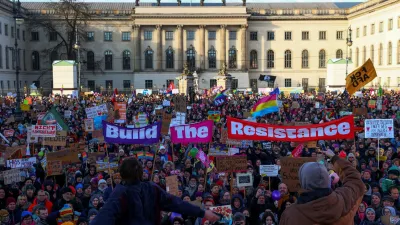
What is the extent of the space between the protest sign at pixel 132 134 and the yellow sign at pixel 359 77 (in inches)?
352

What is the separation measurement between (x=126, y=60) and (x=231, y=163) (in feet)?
202

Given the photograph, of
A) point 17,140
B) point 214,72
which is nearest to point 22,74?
point 214,72

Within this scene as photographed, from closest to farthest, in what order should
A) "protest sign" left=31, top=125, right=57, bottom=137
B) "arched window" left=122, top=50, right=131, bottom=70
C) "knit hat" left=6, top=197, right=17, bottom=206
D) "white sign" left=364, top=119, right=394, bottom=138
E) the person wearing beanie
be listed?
the person wearing beanie, "knit hat" left=6, top=197, right=17, bottom=206, "white sign" left=364, top=119, right=394, bottom=138, "protest sign" left=31, top=125, right=57, bottom=137, "arched window" left=122, top=50, right=131, bottom=70

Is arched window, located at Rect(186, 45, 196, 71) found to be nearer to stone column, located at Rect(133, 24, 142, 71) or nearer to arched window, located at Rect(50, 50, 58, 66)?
stone column, located at Rect(133, 24, 142, 71)

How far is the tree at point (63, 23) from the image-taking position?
68.3 metres

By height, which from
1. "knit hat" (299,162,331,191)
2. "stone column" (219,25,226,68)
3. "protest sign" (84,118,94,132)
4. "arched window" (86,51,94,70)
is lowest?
"protest sign" (84,118,94,132)

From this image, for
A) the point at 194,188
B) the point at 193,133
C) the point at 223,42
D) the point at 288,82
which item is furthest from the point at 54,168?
the point at 288,82

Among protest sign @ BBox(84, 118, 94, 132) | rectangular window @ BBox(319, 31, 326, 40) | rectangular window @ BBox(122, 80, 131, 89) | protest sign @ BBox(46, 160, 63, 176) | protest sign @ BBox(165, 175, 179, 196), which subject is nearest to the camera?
protest sign @ BBox(165, 175, 179, 196)

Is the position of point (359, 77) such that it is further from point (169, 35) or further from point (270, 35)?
point (270, 35)

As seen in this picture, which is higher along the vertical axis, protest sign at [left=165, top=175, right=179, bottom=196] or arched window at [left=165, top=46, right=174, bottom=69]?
arched window at [left=165, top=46, right=174, bottom=69]

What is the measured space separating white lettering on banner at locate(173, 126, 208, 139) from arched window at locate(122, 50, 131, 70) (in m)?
59.0

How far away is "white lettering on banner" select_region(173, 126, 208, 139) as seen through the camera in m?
14.2

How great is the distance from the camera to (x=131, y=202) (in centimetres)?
432

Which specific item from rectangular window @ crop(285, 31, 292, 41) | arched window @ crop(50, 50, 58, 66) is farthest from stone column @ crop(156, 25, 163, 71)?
rectangular window @ crop(285, 31, 292, 41)
